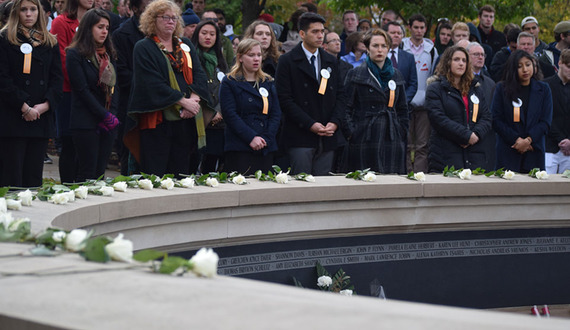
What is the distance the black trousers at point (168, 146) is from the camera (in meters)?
8.16

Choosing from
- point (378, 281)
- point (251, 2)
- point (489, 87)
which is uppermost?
point (251, 2)

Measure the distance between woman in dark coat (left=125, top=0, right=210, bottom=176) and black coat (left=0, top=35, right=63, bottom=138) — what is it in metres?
0.71

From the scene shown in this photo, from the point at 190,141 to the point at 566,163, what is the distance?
4.83m

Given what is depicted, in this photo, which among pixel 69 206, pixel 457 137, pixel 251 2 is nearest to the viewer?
pixel 69 206

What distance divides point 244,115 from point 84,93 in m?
1.51

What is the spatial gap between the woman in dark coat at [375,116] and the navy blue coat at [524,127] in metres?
1.16

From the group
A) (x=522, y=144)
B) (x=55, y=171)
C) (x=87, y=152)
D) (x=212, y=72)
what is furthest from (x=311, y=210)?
(x=55, y=171)

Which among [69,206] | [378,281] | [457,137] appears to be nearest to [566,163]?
[457,137]

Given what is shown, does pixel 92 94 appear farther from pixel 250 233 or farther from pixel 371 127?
pixel 250 233

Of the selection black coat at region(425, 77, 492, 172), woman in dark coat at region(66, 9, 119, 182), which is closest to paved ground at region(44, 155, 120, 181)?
woman in dark coat at region(66, 9, 119, 182)

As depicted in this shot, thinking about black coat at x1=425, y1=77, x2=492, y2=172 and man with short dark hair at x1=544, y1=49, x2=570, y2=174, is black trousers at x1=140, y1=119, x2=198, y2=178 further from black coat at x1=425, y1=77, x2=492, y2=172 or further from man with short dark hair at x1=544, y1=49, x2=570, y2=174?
man with short dark hair at x1=544, y1=49, x2=570, y2=174

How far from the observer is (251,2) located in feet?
64.1

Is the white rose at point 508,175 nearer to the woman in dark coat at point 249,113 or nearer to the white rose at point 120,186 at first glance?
the woman in dark coat at point 249,113

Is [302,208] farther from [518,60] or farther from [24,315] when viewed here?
A: [518,60]
